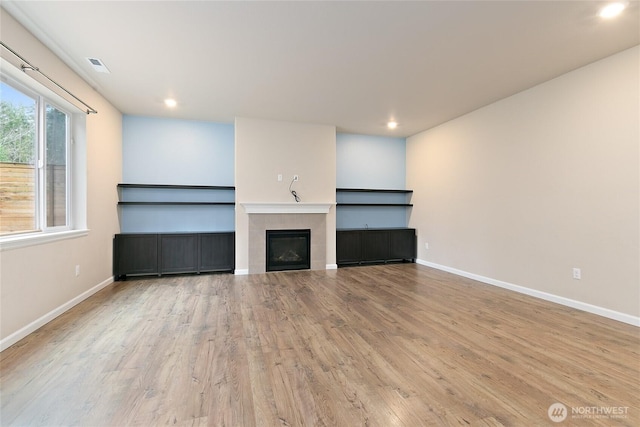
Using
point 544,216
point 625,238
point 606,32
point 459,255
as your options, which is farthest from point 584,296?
point 606,32

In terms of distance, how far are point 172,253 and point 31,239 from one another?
84.4 inches

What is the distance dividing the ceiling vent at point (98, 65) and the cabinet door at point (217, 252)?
254cm

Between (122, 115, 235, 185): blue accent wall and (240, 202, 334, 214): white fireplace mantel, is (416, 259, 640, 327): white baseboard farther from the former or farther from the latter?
(122, 115, 235, 185): blue accent wall

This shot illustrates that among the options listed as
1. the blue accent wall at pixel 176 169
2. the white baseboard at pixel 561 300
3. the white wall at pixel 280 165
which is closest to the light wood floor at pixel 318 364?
the white baseboard at pixel 561 300

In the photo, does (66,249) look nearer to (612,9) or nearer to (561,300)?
(612,9)

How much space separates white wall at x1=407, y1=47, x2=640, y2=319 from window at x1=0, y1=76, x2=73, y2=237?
5.51 meters

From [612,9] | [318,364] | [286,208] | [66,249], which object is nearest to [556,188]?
[612,9]

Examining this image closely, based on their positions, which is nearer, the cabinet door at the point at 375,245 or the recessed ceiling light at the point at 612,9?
the recessed ceiling light at the point at 612,9

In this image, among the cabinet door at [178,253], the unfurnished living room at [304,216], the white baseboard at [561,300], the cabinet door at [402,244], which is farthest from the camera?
the cabinet door at [402,244]

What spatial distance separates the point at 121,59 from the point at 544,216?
16.8 ft

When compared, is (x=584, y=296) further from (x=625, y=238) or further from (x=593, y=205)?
(x=593, y=205)

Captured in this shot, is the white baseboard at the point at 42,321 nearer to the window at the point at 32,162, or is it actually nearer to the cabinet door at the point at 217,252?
the window at the point at 32,162

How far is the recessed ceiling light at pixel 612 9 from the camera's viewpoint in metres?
2.13

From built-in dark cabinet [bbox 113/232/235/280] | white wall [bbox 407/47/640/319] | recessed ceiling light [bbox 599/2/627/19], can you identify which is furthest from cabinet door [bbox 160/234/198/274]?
recessed ceiling light [bbox 599/2/627/19]
